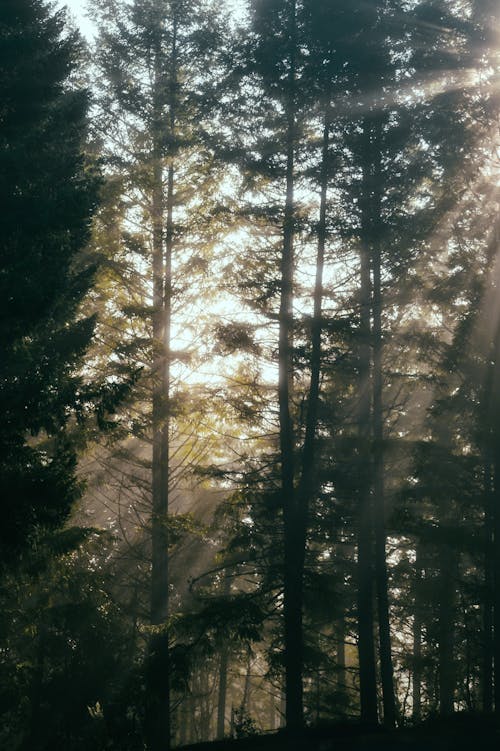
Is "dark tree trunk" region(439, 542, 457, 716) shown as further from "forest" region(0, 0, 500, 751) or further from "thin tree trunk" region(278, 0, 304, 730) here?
"thin tree trunk" region(278, 0, 304, 730)

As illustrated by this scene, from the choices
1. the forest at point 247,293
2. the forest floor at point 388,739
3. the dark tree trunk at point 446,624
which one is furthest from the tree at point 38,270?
the dark tree trunk at point 446,624

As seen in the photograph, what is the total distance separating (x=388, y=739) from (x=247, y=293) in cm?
873

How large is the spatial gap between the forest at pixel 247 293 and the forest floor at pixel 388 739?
0.11m

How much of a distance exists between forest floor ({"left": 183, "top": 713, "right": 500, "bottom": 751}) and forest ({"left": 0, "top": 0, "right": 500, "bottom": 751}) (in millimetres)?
111

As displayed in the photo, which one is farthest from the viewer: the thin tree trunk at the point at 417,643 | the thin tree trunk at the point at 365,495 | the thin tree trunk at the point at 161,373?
the thin tree trunk at the point at 417,643

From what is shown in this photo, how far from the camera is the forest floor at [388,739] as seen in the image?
11.6 meters

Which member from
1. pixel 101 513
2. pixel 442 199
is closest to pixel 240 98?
pixel 442 199

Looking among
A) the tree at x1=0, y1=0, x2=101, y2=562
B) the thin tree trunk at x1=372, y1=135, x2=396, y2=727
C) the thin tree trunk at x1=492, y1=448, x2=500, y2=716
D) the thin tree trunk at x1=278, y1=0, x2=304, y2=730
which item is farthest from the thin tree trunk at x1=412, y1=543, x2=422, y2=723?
the tree at x1=0, y1=0, x2=101, y2=562

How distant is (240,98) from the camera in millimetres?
16516

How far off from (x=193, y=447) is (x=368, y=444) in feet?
13.5

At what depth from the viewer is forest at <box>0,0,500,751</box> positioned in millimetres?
13531

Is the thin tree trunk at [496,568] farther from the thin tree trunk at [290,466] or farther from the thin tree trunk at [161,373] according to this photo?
the thin tree trunk at [161,373]

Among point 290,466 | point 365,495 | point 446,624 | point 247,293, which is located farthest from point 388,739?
point 446,624

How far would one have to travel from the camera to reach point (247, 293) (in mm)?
15891
